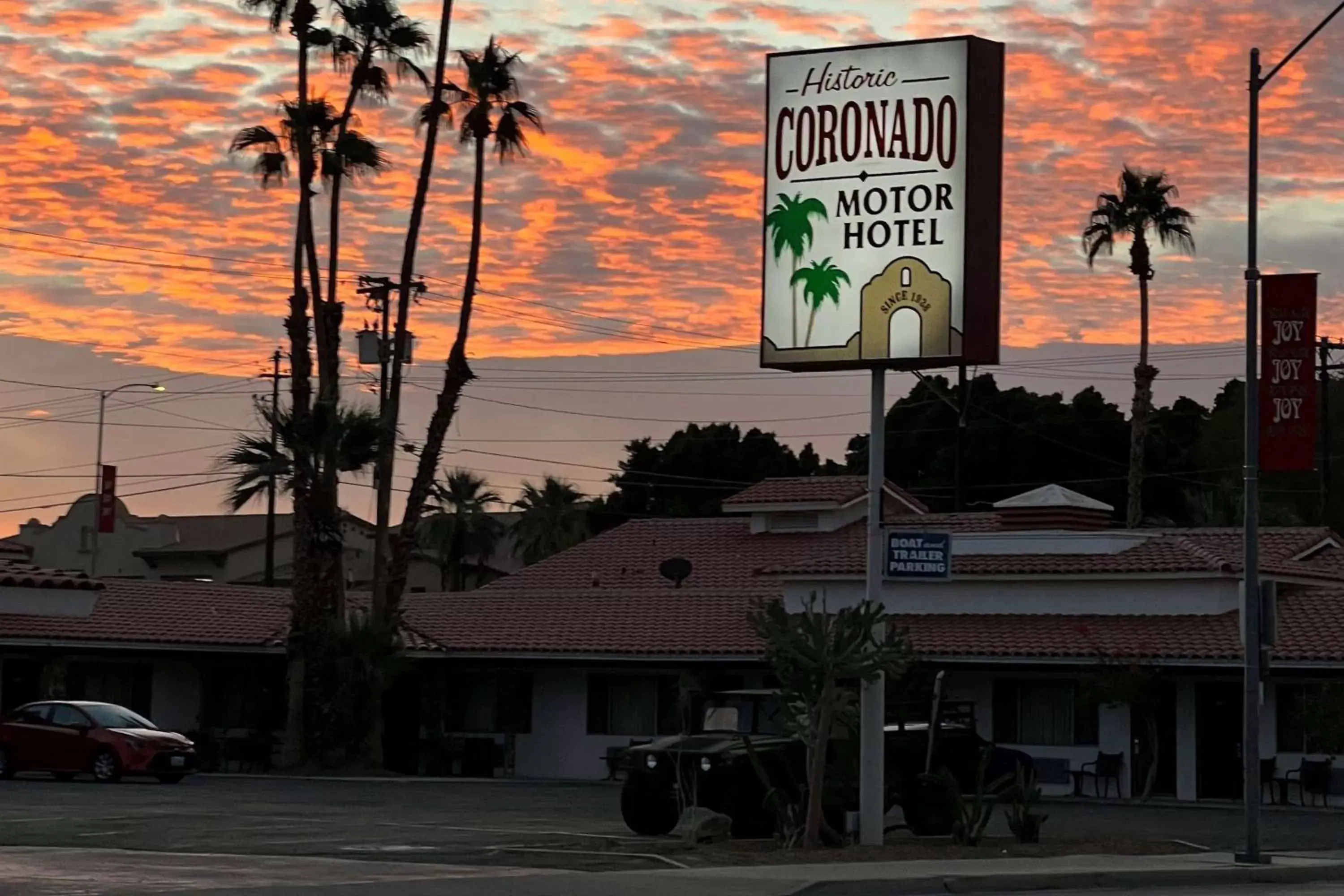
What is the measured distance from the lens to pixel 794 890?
711 inches

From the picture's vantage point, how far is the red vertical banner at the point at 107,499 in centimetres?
8169

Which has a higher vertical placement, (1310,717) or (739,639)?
(739,639)

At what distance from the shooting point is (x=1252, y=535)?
22641 mm

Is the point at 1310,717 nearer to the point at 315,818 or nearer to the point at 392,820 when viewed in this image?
the point at 392,820

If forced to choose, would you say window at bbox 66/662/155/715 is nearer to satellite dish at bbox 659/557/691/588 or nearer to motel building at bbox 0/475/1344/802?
motel building at bbox 0/475/1344/802

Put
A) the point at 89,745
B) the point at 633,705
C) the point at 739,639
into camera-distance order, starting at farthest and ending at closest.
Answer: the point at 633,705 → the point at 739,639 → the point at 89,745

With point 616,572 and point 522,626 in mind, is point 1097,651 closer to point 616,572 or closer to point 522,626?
point 522,626

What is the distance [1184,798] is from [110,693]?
974 inches

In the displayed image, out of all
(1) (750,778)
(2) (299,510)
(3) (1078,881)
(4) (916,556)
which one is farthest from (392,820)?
(2) (299,510)

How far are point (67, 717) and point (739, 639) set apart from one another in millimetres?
13154

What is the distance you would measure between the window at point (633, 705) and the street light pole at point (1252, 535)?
22.1 metres

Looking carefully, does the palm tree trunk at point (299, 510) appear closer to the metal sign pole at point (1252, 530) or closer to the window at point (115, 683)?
the window at point (115, 683)

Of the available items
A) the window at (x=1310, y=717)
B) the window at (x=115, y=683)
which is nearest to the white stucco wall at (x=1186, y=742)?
the window at (x=1310, y=717)

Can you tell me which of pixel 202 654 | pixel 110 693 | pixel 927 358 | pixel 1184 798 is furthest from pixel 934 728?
pixel 110 693
